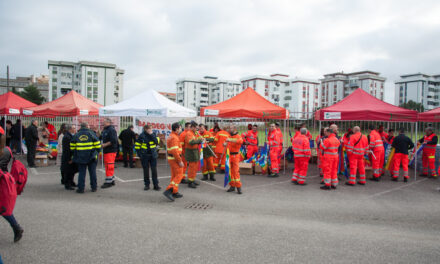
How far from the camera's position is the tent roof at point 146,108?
37.0ft

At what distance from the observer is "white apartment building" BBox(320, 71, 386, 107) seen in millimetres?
110875

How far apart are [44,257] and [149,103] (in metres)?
8.66

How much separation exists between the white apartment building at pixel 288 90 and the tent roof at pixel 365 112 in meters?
99.6

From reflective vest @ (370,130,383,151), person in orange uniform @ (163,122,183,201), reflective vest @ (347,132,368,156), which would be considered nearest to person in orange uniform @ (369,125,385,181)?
reflective vest @ (370,130,383,151)

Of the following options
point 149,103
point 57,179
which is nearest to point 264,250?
point 57,179

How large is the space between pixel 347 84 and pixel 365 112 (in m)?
116

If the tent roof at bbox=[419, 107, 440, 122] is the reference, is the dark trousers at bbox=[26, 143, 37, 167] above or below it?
below

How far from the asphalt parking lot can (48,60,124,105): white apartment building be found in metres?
86.1

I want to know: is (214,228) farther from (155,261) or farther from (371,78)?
(371,78)

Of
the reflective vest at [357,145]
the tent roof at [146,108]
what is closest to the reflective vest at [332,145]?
the reflective vest at [357,145]

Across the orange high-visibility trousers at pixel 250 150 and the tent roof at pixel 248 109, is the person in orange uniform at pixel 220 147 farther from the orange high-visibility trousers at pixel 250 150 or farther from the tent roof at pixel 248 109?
the orange high-visibility trousers at pixel 250 150

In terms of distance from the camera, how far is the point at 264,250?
4125 millimetres

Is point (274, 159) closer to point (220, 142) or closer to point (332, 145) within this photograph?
point (220, 142)

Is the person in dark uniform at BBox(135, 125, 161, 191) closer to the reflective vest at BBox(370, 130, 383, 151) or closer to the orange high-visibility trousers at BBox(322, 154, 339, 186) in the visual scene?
the orange high-visibility trousers at BBox(322, 154, 339, 186)
